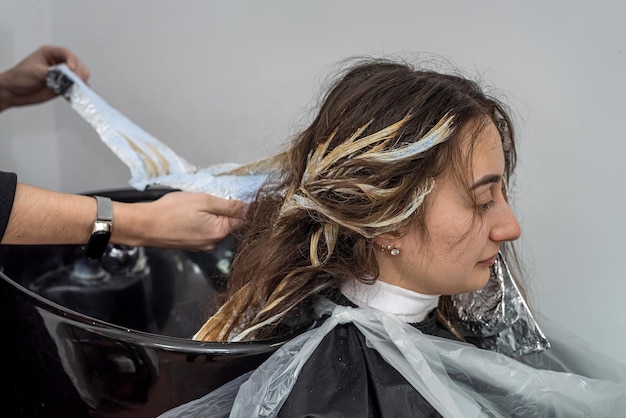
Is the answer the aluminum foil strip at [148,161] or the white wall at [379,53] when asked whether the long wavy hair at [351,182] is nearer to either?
the aluminum foil strip at [148,161]

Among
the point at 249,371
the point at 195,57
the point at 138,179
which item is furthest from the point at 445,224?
the point at 195,57

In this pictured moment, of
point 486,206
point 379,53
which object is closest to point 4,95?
point 379,53

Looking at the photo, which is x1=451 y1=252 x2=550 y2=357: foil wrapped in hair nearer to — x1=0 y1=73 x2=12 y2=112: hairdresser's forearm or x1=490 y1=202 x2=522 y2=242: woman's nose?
x1=490 y1=202 x2=522 y2=242: woman's nose

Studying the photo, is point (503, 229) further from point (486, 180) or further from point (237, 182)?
point (237, 182)

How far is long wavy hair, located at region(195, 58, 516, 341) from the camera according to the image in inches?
31.0

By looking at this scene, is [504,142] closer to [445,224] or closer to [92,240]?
[445,224]

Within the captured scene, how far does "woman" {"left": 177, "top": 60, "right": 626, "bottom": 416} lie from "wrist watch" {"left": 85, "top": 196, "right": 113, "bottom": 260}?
0.61 feet

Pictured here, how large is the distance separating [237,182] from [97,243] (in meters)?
0.22

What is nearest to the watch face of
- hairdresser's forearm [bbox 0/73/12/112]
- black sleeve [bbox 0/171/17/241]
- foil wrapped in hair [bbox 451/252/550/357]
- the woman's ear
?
black sleeve [bbox 0/171/17/241]

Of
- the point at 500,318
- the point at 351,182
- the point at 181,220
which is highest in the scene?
the point at 351,182

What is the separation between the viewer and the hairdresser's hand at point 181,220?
0.98 meters

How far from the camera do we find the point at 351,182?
792 mm

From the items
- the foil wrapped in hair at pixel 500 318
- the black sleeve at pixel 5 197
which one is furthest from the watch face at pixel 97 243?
the foil wrapped in hair at pixel 500 318

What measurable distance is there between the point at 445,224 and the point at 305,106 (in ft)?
1.99
